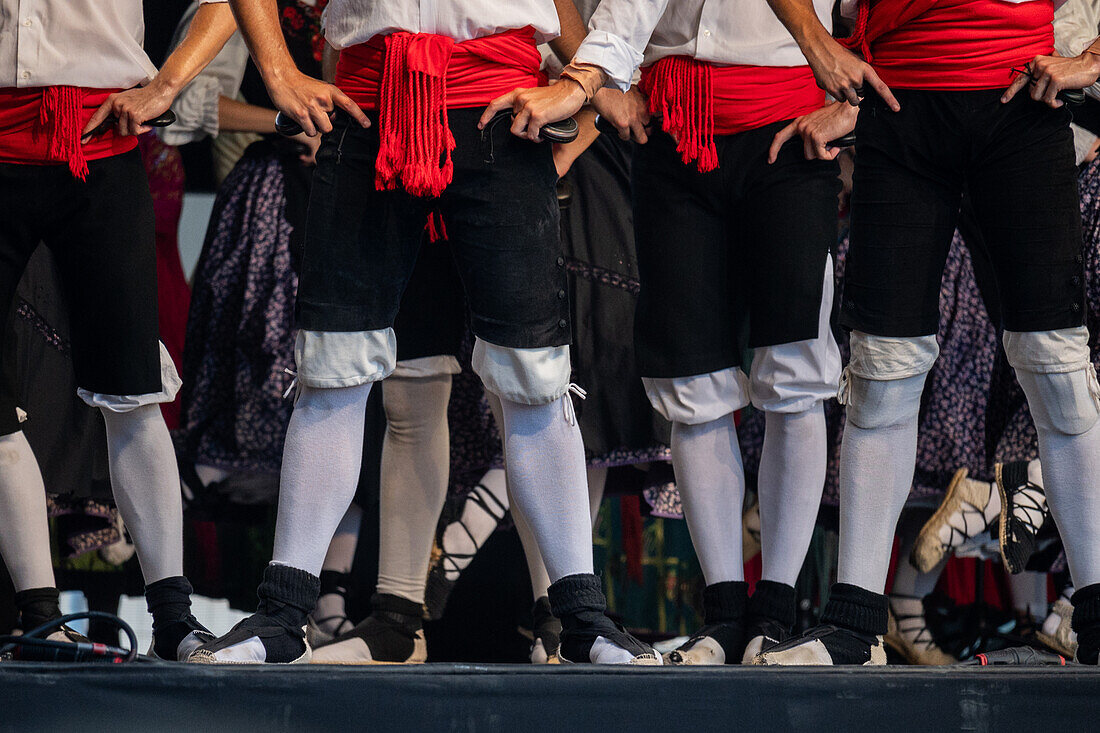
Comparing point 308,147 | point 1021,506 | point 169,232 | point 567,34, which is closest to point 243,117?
point 308,147

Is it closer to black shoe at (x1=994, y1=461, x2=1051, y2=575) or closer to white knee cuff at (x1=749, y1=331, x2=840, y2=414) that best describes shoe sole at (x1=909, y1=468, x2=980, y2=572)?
black shoe at (x1=994, y1=461, x2=1051, y2=575)

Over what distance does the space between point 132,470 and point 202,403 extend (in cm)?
102

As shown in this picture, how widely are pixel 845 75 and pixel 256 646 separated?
1.39 m

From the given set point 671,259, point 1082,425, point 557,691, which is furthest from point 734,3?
point 557,691

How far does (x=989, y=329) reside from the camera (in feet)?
11.1

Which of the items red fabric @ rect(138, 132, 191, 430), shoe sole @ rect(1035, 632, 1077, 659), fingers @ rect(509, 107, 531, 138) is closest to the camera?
fingers @ rect(509, 107, 531, 138)

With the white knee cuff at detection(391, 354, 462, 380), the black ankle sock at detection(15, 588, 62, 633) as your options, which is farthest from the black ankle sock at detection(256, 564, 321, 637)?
the white knee cuff at detection(391, 354, 462, 380)

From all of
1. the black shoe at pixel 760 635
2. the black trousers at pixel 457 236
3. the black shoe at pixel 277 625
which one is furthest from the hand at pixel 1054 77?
the black shoe at pixel 277 625

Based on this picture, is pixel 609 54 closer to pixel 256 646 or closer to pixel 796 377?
pixel 796 377

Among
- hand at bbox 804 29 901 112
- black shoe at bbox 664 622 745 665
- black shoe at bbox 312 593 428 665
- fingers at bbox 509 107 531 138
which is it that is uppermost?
hand at bbox 804 29 901 112

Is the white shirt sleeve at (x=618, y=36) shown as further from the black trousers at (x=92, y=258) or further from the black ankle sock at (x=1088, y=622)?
the black ankle sock at (x=1088, y=622)

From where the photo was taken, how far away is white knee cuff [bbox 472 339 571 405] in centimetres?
211

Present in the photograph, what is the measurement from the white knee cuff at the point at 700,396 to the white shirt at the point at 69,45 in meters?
1.22

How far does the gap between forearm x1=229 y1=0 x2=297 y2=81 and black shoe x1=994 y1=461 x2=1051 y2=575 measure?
1928 millimetres
